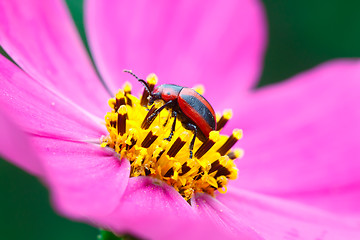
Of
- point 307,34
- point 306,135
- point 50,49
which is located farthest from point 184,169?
point 307,34

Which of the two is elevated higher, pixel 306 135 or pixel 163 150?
pixel 306 135

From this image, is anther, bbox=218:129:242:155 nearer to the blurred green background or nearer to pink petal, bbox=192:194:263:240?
pink petal, bbox=192:194:263:240

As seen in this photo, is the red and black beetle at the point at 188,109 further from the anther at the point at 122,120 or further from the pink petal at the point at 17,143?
the pink petal at the point at 17,143

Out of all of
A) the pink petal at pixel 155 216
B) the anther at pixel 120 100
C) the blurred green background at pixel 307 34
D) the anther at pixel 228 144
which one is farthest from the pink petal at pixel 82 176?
the blurred green background at pixel 307 34

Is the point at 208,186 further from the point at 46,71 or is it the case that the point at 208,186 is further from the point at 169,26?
the point at 169,26

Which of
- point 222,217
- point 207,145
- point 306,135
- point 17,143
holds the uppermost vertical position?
point 306,135

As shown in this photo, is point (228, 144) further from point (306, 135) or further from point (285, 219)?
point (306, 135)

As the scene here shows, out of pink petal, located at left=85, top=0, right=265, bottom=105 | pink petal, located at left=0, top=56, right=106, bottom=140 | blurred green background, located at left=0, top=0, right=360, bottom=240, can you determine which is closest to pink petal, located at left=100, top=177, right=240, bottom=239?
pink petal, located at left=0, top=56, right=106, bottom=140
